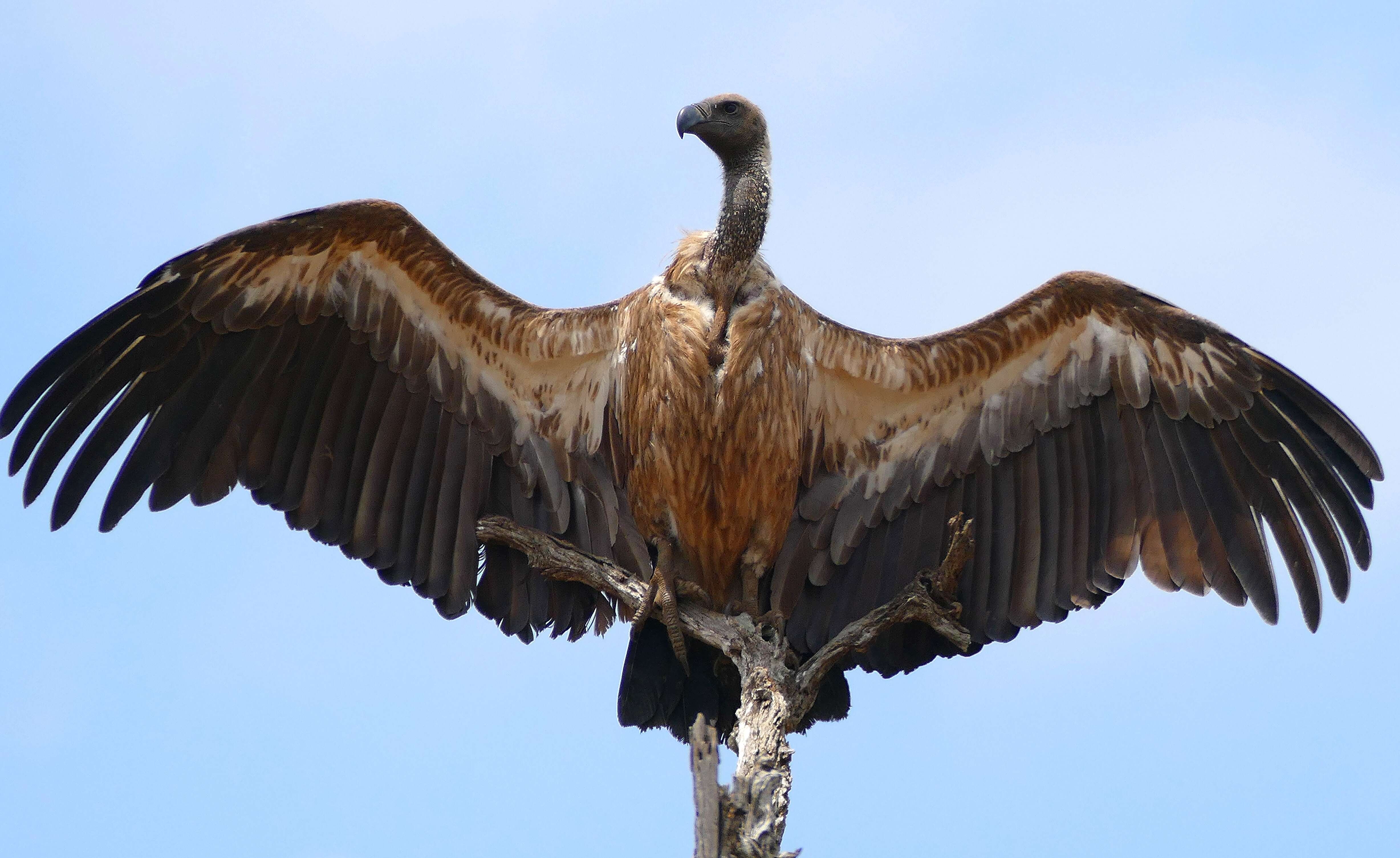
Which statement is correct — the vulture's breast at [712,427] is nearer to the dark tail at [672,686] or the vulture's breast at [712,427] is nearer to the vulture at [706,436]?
the vulture at [706,436]

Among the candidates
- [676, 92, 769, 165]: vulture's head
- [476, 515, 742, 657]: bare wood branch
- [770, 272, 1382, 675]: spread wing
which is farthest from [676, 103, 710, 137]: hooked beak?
[476, 515, 742, 657]: bare wood branch

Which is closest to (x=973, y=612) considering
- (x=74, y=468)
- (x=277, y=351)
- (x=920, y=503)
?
(x=920, y=503)

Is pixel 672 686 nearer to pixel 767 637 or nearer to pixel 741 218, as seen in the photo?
pixel 767 637

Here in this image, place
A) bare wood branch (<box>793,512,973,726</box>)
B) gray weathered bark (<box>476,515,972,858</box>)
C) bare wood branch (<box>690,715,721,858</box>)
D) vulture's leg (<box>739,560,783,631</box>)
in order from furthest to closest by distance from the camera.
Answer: vulture's leg (<box>739,560,783,631</box>) < bare wood branch (<box>793,512,973,726</box>) < gray weathered bark (<box>476,515,972,858</box>) < bare wood branch (<box>690,715,721,858</box>)

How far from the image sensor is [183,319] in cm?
794

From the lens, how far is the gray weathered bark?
6980mm

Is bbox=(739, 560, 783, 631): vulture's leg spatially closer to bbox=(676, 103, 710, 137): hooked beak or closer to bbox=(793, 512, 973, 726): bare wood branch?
bbox=(793, 512, 973, 726): bare wood branch

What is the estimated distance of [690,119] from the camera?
837 cm

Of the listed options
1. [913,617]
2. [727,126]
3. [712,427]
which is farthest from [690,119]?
[913,617]

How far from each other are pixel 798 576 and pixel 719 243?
1.77 m

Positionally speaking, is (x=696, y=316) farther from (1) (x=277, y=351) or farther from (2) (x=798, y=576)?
(1) (x=277, y=351)

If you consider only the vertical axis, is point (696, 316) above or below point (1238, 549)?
above

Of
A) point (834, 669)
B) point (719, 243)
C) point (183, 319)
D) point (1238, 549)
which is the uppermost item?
point (719, 243)

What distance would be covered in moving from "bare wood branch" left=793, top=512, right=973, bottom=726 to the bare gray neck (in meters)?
1.69
